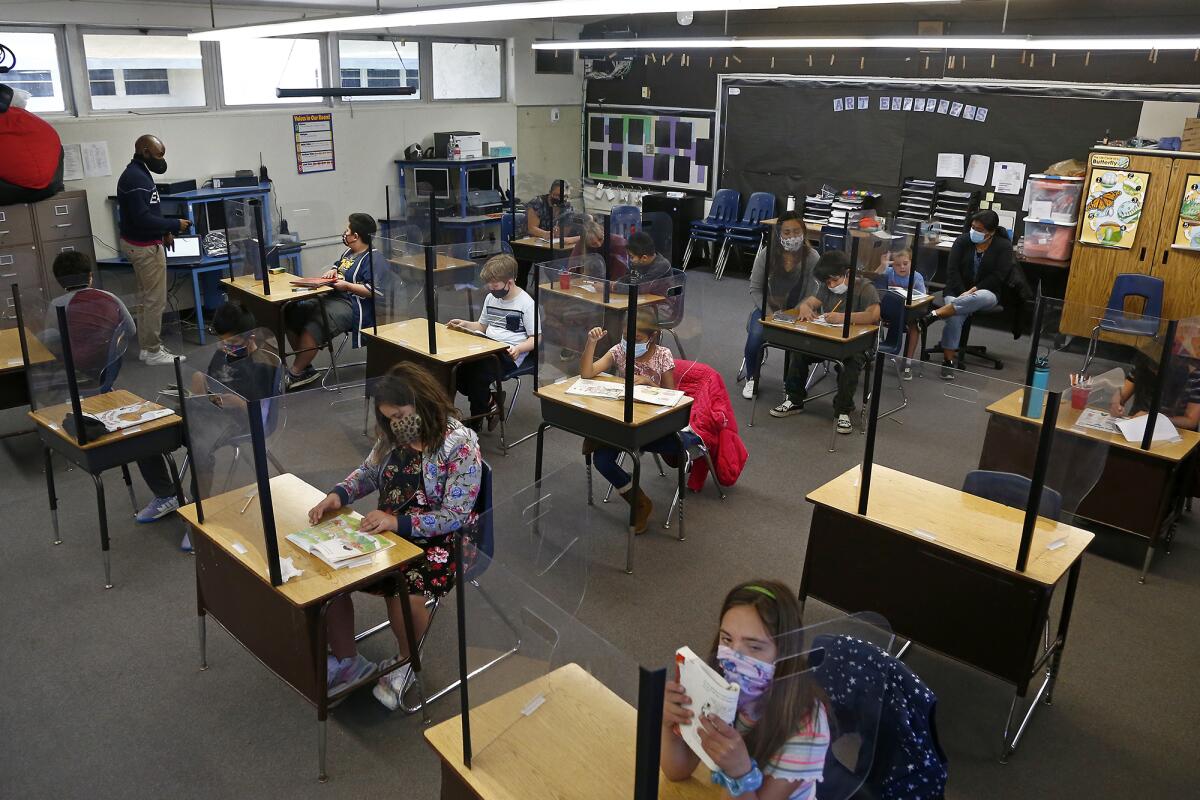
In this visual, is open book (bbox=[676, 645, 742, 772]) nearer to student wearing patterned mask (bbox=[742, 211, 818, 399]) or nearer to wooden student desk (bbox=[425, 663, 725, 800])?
wooden student desk (bbox=[425, 663, 725, 800])

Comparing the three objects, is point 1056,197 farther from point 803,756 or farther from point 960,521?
point 803,756

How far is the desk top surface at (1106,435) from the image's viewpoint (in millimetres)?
3947

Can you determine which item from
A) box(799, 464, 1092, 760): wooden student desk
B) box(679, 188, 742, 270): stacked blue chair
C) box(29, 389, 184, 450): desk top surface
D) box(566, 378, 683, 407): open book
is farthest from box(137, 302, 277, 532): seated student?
box(679, 188, 742, 270): stacked blue chair

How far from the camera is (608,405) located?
4383mm

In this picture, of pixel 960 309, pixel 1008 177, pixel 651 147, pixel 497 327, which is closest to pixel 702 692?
pixel 497 327

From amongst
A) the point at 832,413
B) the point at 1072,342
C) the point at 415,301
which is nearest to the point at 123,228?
the point at 415,301

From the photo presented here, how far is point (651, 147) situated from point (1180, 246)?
243 inches

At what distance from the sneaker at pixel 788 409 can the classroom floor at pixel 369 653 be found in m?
1.07

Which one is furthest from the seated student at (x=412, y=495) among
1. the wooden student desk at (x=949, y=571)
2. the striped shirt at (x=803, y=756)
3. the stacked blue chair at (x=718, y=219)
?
the stacked blue chair at (x=718, y=219)

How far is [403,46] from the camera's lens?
10.3m

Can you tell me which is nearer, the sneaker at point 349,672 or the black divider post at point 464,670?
the black divider post at point 464,670

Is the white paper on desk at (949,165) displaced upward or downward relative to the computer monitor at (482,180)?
upward

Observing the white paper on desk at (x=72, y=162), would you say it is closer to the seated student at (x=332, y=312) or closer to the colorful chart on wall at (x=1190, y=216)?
the seated student at (x=332, y=312)

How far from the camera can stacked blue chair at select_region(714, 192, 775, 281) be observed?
33.4ft
